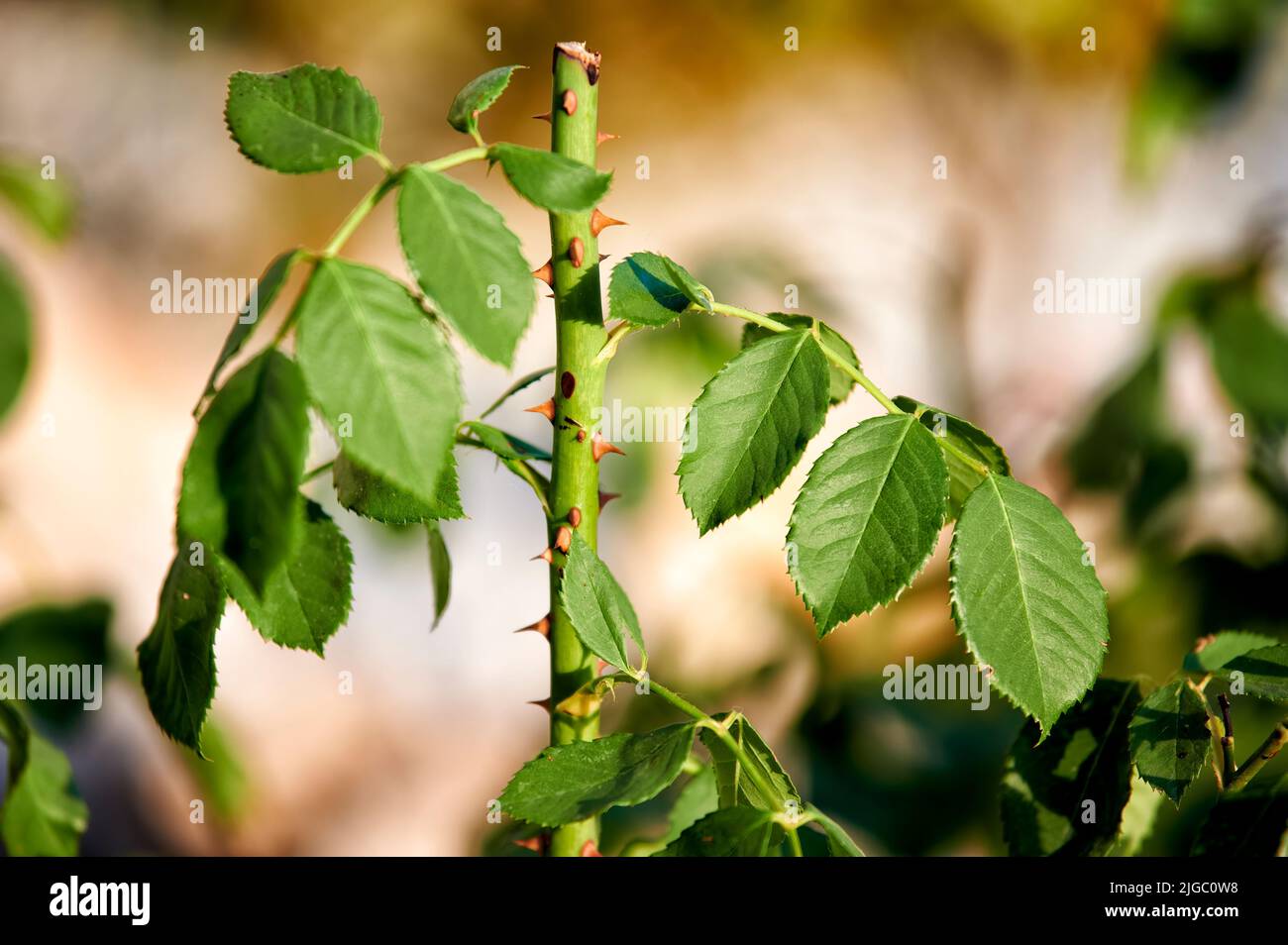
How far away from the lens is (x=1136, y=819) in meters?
0.51

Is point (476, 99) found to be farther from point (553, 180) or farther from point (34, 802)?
point (34, 802)

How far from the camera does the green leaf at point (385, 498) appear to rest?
1.25 ft

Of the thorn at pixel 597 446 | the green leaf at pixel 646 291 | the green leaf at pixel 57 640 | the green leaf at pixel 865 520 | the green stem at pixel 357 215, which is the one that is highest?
the green stem at pixel 357 215

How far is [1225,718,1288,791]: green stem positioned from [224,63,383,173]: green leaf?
39 centimetres

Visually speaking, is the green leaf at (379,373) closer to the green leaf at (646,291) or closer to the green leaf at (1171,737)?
the green leaf at (646,291)

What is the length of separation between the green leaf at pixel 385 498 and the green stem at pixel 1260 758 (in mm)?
Result: 316

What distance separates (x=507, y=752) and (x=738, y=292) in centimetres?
54

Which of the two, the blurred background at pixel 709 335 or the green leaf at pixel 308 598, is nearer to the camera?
the green leaf at pixel 308 598

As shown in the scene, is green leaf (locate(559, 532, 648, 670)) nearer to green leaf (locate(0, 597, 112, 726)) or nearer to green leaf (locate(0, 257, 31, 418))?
green leaf (locate(0, 257, 31, 418))

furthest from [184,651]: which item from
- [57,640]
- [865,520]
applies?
[57,640]

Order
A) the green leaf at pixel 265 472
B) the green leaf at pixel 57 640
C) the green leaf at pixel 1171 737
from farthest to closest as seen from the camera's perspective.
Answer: the green leaf at pixel 57 640
the green leaf at pixel 1171 737
the green leaf at pixel 265 472

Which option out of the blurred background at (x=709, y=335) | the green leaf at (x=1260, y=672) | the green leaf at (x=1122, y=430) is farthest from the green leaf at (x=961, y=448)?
the green leaf at (x=1122, y=430)
